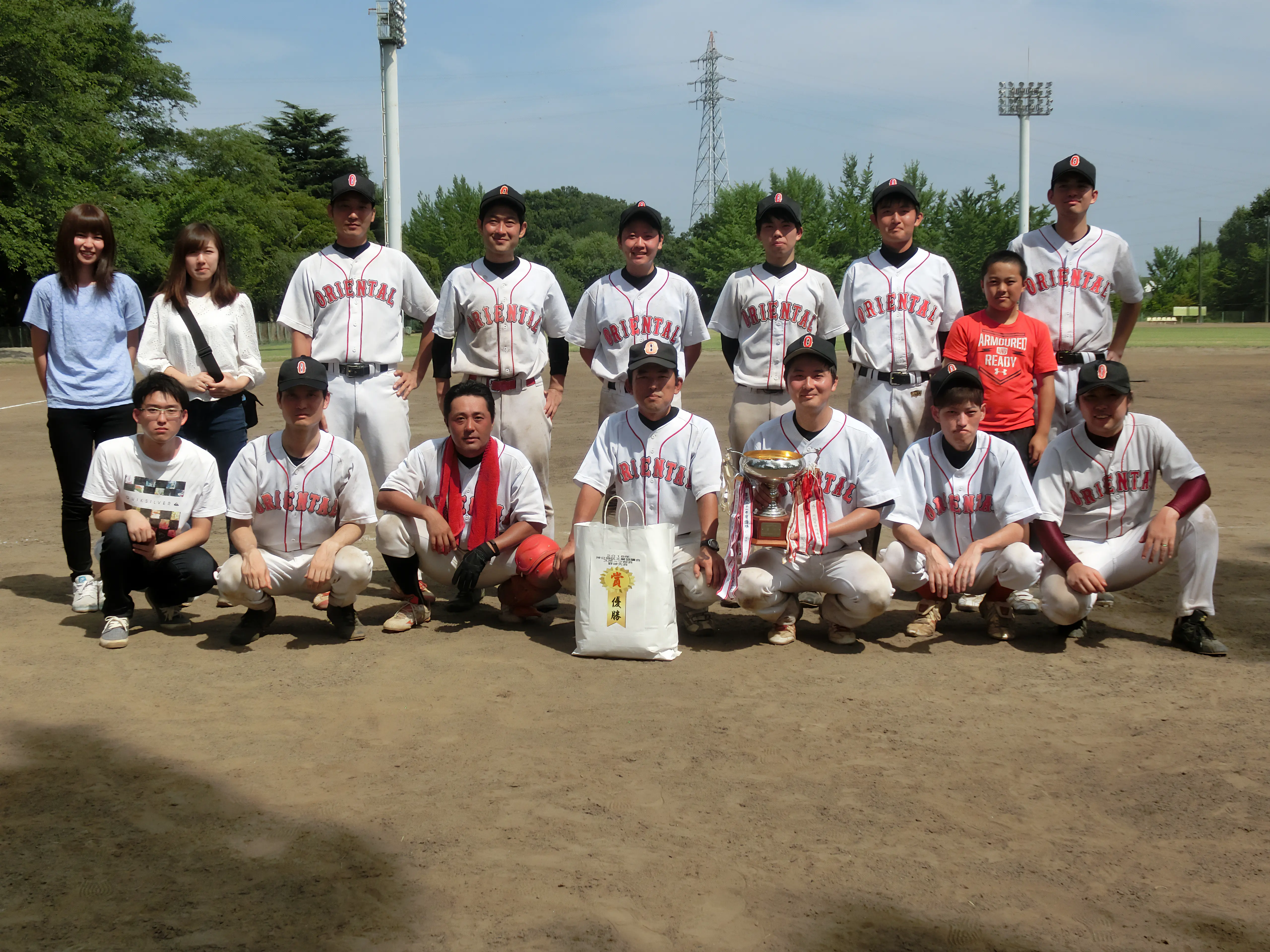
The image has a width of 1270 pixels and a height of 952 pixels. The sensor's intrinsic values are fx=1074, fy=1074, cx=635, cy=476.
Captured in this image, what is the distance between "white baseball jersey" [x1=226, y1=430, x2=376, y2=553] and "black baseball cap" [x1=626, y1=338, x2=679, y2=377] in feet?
4.74

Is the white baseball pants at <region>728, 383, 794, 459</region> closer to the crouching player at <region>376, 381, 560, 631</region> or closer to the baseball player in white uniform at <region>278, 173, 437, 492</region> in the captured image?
the crouching player at <region>376, 381, 560, 631</region>

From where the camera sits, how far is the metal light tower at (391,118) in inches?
959

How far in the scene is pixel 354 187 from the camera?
5988mm

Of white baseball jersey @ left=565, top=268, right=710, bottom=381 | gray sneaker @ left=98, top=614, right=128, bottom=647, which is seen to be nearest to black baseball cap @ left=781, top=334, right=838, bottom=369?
white baseball jersey @ left=565, top=268, right=710, bottom=381

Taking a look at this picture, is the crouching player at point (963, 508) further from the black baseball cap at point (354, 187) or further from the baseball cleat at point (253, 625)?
the black baseball cap at point (354, 187)

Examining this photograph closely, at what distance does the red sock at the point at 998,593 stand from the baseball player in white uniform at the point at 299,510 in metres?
3.06

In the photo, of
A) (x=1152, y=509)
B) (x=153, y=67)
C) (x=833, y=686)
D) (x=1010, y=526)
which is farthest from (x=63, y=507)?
(x=153, y=67)

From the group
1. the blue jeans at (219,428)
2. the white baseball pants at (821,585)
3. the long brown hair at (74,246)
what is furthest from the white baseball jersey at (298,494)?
the white baseball pants at (821,585)

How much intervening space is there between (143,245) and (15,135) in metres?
5.86

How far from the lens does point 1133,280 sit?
6172 millimetres

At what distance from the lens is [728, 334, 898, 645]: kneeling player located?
→ 16.9 ft

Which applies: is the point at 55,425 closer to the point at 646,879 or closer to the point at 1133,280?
the point at 646,879

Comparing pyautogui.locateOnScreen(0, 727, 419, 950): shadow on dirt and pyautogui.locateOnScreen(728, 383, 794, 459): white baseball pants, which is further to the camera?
pyautogui.locateOnScreen(728, 383, 794, 459): white baseball pants

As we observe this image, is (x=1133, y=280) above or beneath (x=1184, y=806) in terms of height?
above
